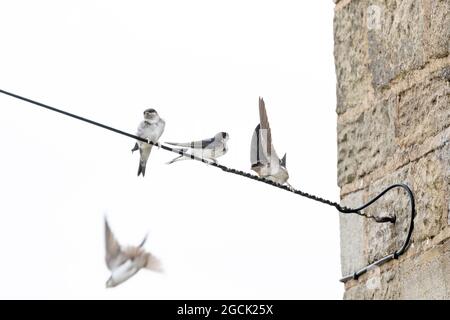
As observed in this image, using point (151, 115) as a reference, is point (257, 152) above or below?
below

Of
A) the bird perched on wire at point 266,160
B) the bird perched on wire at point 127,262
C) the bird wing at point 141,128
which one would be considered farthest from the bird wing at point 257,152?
the bird wing at point 141,128

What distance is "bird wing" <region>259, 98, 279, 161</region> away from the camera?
25.7 feet

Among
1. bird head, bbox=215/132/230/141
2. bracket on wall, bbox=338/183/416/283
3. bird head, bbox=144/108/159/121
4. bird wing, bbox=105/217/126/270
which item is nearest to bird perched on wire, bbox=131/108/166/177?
bird head, bbox=144/108/159/121

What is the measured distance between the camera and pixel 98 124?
23.2 feet

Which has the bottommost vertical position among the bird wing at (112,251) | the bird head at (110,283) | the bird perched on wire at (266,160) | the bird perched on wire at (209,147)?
the bird head at (110,283)

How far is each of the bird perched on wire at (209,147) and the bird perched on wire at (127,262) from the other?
2.17 feet

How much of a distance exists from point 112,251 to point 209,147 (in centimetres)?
85

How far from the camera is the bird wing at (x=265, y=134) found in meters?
7.84

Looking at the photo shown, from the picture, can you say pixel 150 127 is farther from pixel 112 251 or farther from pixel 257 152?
pixel 257 152

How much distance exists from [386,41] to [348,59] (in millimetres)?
286

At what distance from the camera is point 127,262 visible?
26.3 feet

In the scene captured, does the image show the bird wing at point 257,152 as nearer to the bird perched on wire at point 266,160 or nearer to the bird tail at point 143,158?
the bird perched on wire at point 266,160

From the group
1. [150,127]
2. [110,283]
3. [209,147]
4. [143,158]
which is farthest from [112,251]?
[143,158]

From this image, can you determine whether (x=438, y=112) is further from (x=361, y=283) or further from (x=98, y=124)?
(x=98, y=124)
